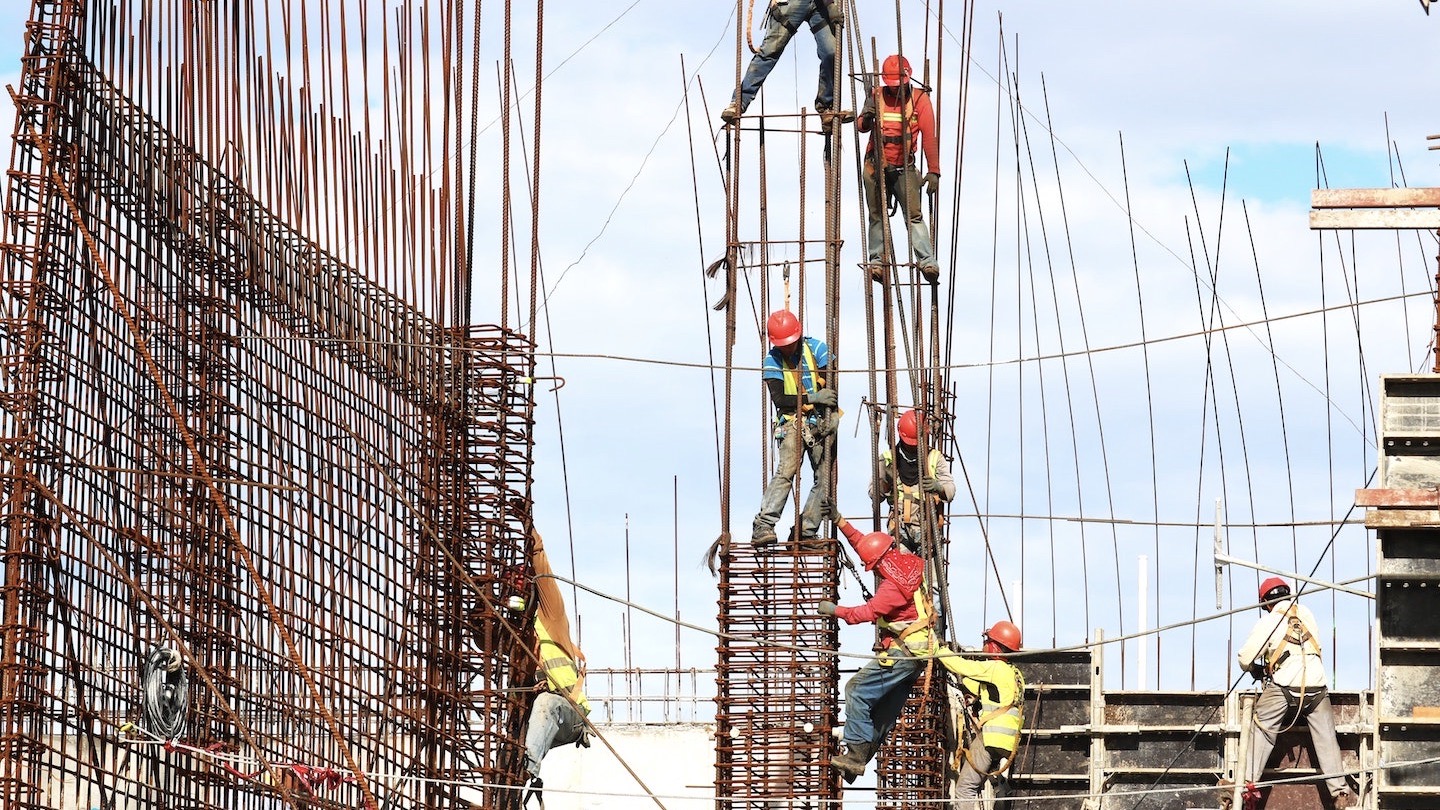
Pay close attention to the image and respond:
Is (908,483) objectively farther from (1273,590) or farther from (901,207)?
(1273,590)

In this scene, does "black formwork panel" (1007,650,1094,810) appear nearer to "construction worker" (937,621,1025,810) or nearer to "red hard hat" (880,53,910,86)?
"construction worker" (937,621,1025,810)

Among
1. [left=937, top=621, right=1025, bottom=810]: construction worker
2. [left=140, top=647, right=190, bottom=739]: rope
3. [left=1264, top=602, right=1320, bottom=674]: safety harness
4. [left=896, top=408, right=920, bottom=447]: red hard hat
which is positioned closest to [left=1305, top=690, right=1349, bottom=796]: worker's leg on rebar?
[left=1264, top=602, right=1320, bottom=674]: safety harness

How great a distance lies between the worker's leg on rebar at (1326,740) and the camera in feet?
62.8

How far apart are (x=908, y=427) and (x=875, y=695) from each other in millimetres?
2775

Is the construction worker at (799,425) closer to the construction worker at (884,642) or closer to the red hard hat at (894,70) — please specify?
the construction worker at (884,642)

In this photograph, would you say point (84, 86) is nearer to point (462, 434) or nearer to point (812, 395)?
point (462, 434)

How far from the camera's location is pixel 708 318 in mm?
20844

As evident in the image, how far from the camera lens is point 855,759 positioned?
19.1m

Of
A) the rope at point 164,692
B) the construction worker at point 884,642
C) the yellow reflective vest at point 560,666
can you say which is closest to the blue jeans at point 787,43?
the construction worker at point 884,642

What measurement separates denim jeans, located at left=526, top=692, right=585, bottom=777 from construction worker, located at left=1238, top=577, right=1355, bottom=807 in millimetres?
5510

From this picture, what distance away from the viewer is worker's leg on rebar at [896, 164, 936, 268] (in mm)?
21109

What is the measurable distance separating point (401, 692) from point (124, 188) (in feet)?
15.6

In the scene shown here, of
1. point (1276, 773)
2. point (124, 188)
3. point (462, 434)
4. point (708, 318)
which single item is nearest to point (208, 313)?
point (124, 188)

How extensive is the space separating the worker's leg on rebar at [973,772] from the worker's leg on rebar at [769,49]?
5.75 m
